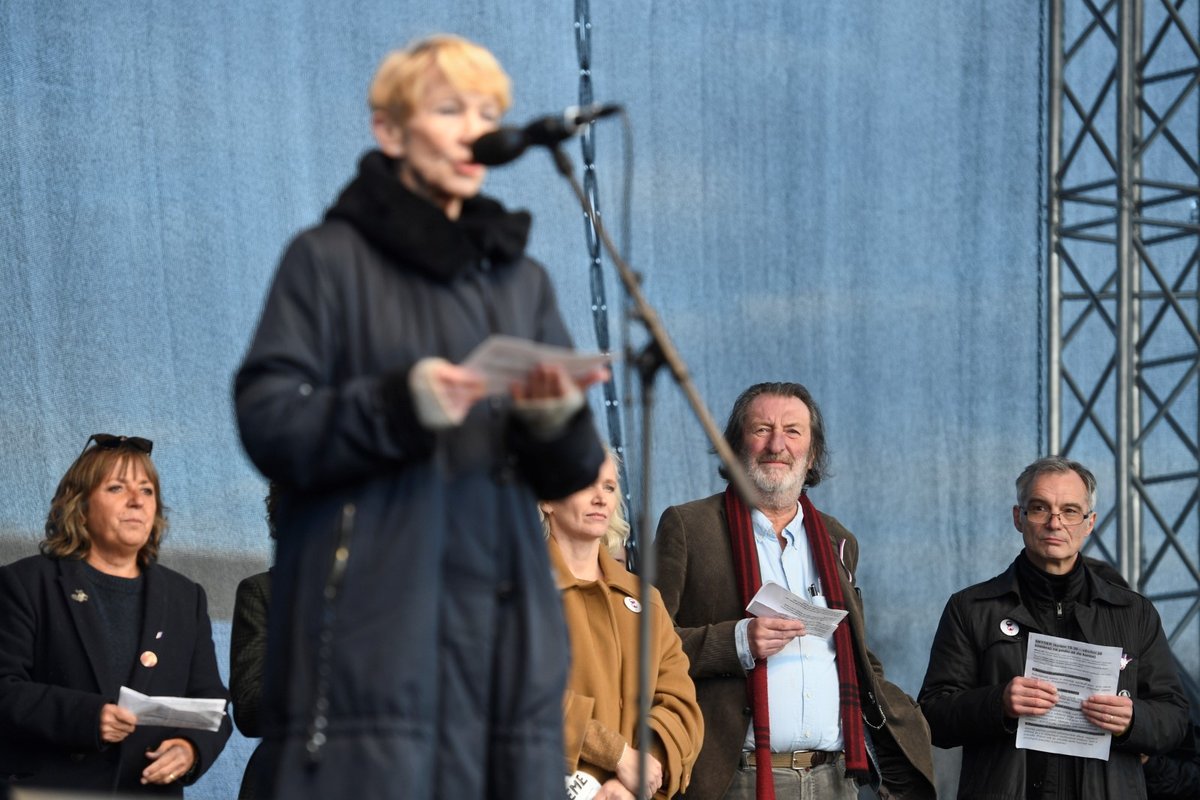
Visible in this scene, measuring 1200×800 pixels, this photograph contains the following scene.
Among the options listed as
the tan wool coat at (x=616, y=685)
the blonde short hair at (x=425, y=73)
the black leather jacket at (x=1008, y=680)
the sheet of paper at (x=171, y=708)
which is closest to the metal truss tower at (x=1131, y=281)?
the black leather jacket at (x=1008, y=680)

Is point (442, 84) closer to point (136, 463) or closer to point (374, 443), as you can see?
point (374, 443)

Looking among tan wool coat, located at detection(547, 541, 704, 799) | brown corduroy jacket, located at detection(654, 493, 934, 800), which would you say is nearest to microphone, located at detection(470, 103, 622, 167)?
tan wool coat, located at detection(547, 541, 704, 799)

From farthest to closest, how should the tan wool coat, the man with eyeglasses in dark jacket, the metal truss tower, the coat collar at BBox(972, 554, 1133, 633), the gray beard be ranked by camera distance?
the metal truss tower
the coat collar at BBox(972, 554, 1133, 633)
the man with eyeglasses in dark jacket
the gray beard
the tan wool coat

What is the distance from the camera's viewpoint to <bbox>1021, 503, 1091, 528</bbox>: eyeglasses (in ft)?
15.2

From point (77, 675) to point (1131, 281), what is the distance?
4.19 m

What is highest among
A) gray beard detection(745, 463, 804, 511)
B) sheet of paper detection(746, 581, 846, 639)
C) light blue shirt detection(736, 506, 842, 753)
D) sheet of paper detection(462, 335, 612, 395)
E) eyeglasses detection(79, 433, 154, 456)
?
sheet of paper detection(462, 335, 612, 395)

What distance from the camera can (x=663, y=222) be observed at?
19.1ft

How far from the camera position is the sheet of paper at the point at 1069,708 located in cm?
436

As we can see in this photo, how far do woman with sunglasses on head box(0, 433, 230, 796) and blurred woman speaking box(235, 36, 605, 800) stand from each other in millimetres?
1977

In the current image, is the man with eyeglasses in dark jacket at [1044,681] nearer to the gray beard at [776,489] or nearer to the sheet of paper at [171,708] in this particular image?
the gray beard at [776,489]

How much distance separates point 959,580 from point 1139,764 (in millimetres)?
1958

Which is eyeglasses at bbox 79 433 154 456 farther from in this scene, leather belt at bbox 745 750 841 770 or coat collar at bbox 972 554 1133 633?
coat collar at bbox 972 554 1133 633

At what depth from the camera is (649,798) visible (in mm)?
3688

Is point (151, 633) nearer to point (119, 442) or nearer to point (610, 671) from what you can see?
point (119, 442)
